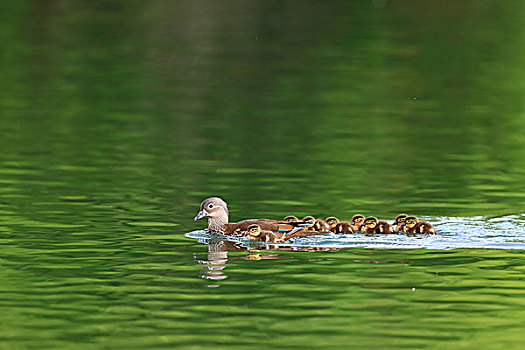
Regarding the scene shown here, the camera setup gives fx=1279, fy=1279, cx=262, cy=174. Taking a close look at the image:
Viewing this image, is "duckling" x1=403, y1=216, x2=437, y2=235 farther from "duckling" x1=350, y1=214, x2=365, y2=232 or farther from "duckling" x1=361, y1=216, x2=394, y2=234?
"duckling" x1=350, y1=214, x2=365, y2=232

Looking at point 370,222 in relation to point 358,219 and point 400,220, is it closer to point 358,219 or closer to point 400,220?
point 358,219

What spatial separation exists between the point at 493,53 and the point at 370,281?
98.9ft

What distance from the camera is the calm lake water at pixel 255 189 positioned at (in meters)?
12.1

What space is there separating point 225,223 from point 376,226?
1.96 metres

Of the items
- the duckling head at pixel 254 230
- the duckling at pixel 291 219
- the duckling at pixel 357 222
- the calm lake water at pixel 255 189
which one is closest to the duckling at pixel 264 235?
the duckling head at pixel 254 230

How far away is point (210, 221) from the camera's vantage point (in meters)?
16.3

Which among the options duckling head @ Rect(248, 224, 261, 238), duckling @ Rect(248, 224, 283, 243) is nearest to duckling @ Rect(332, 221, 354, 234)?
duckling @ Rect(248, 224, 283, 243)

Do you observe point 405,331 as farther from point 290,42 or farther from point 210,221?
point 290,42

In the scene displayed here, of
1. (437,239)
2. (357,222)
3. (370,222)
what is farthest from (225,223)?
(437,239)

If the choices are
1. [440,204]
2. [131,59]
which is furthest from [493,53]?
[440,204]

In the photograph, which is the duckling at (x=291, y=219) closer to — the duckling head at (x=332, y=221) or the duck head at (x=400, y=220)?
the duckling head at (x=332, y=221)

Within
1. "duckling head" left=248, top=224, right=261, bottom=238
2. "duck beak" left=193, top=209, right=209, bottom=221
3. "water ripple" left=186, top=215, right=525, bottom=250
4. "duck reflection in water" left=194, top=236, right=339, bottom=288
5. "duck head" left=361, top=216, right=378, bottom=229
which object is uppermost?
"duck beak" left=193, top=209, right=209, bottom=221

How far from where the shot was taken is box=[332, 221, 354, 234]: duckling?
15.8 metres

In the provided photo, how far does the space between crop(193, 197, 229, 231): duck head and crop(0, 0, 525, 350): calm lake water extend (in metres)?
0.29
